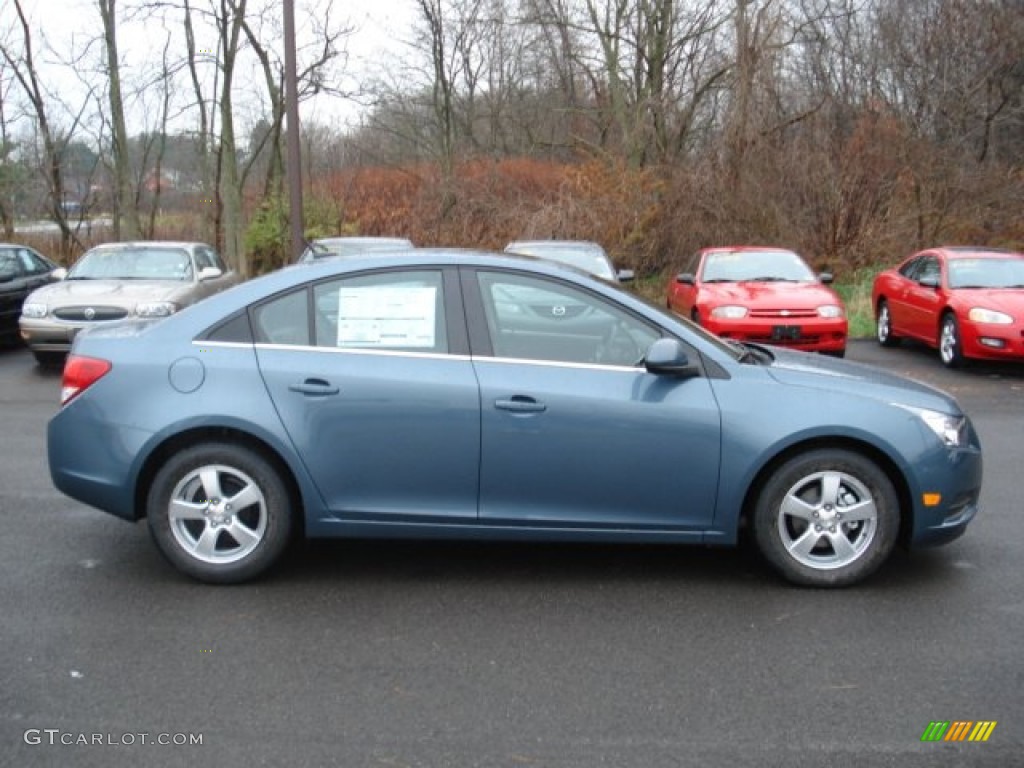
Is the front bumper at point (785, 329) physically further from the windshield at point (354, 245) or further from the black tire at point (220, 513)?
the black tire at point (220, 513)

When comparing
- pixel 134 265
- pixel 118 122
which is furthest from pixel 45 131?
pixel 134 265

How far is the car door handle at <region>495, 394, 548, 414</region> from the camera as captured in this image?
4.52m

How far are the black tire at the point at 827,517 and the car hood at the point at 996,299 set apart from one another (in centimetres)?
781

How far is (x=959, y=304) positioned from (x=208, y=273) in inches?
359


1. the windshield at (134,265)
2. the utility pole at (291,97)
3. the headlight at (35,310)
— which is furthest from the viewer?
the utility pole at (291,97)

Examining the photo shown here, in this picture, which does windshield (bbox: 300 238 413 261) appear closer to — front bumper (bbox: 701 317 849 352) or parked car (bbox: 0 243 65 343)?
parked car (bbox: 0 243 65 343)

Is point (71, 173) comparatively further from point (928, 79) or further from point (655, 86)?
point (928, 79)

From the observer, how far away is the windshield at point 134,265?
12758mm

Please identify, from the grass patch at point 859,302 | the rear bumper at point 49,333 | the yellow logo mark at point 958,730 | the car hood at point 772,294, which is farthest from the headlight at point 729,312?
the yellow logo mark at point 958,730

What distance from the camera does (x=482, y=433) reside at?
4535 millimetres

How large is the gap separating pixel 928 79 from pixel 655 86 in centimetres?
665

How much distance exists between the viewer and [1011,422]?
9.02m

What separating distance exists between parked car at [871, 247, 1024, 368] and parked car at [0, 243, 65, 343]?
11.0m

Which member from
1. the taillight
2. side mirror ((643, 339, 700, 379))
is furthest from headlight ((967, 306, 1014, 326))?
the taillight
